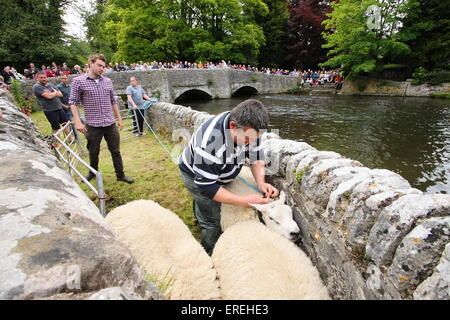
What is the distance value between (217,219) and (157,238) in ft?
2.32

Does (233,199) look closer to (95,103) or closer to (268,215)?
(268,215)

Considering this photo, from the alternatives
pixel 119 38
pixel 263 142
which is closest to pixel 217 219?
pixel 263 142

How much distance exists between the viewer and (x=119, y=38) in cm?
2734

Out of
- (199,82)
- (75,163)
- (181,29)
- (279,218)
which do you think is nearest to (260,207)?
(279,218)

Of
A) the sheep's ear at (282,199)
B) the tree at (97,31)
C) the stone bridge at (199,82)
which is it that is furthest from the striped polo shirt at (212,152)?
the tree at (97,31)

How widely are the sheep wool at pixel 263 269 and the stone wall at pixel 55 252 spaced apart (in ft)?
2.86

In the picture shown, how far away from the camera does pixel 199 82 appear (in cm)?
2388

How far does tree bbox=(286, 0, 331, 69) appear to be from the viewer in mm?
35781

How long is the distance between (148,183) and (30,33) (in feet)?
92.9

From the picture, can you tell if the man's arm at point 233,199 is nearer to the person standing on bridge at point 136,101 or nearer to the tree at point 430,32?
the person standing on bridge at point 136,101

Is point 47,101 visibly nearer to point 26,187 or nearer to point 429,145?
point 26,187
